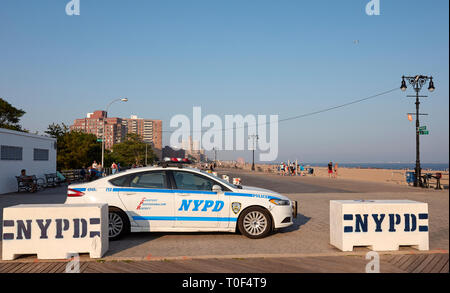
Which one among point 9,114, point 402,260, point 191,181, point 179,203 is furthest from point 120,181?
point 9,114

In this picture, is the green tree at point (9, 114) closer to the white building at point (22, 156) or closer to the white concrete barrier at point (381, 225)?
the white building at point (22, 156)

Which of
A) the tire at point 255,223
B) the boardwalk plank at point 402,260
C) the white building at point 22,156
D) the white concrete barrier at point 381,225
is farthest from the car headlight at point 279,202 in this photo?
the white building at point 22,156

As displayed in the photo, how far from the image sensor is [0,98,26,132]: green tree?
187 ft

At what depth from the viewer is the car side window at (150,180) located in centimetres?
833

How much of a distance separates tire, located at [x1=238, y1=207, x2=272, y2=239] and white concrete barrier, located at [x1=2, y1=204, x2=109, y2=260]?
9.99 ft

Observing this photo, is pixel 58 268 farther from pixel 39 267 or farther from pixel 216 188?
pixel 216 188

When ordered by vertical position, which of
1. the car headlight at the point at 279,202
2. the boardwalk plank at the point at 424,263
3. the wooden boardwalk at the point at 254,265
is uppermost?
the car headlight at the point at 279,202

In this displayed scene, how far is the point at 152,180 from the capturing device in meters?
8.38

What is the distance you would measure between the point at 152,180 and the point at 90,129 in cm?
19980

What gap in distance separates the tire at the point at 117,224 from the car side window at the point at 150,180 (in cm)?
69

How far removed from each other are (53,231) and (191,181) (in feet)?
9.87

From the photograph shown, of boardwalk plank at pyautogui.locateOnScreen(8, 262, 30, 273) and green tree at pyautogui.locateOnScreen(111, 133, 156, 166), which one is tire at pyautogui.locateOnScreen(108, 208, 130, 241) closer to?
boardwalk plank at pyautogui.locateOnScreen(8, 262, 30, 273)
